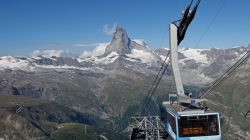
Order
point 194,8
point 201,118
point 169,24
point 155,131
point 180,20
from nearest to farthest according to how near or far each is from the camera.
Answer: point 194,8 < point 201,118 < point 180,20 < point 169,24 < point 155,131

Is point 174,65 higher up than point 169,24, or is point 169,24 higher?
point 169,24

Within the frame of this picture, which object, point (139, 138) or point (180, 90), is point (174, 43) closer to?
point (180, 90)

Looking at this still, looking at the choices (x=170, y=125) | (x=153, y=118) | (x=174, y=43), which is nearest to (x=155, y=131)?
(x=153, y=118)

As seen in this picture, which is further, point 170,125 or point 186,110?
point 170,125

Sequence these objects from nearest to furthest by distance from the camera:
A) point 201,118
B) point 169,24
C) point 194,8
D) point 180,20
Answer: point 194,8
point 201,118
point 180,20
point 169,24

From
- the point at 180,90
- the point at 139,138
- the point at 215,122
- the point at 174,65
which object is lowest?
the point at 139,138

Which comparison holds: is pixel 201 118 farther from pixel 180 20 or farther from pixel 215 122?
pixel 180 20

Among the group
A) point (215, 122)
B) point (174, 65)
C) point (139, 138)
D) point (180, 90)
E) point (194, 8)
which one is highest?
point (194, 8)

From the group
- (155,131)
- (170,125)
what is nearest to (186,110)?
(170,125)

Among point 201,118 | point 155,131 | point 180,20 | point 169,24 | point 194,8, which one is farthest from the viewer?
point 155,131
